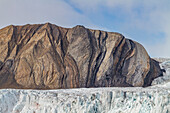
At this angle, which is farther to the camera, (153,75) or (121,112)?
(153,75)

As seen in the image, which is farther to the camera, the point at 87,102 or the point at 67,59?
the point at 67,59

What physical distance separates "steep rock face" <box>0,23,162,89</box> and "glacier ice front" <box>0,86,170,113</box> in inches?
310

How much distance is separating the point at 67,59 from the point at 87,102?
39.2ft

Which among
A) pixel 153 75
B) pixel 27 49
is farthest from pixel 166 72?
pixel 27 49

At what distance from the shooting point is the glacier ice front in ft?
61.1

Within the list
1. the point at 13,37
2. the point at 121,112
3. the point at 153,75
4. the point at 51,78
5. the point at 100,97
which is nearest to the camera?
the point at 121,112

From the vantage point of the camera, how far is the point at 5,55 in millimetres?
31781

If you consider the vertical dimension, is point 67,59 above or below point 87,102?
above

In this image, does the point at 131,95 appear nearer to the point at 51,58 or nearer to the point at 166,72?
the point at 51,58

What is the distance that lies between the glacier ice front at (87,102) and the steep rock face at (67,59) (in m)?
7.87

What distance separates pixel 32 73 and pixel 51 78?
191 cm

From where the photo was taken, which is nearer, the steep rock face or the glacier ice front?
the glacier ice front

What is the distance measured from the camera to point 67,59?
1235 inches

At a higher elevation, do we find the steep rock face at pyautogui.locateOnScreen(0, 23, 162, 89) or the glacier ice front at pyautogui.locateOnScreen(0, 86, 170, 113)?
the steep rock face at pyautogui.locateOnScreen(0, 23, 162, 89)
